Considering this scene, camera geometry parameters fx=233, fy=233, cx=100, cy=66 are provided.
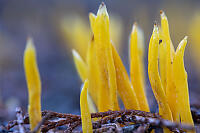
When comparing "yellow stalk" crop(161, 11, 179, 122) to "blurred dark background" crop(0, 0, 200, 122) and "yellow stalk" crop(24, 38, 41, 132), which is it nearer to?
"yellow stalk" crop(24, 38, 41, 132)

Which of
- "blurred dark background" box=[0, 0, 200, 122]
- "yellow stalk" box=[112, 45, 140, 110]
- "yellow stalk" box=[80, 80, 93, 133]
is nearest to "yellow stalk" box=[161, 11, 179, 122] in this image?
"yellow stalk" box=[112, 45, 140, 110]

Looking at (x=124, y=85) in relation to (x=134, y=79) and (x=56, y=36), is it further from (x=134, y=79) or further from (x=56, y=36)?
(x=56, y=36)

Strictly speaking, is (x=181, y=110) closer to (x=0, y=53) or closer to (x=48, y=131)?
(x=48, y=131)

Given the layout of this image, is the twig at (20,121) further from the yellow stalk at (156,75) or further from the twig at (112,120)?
the yellow stalk at (156,75)

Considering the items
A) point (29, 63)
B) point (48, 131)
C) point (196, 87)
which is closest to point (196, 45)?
point (196, 87)

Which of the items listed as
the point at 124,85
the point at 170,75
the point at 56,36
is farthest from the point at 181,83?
Result: the point at 56,36

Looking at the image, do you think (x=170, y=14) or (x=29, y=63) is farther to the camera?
(x=170, y=14)

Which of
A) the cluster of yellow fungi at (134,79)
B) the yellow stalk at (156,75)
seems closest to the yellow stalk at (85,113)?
the cluster of yellow fungi at (134,79)
